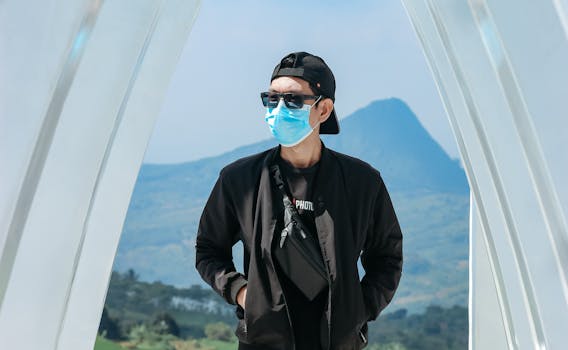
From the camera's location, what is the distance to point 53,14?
1987mm

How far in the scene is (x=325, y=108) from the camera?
289 centimetres

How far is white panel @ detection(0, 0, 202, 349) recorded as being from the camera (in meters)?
1.98

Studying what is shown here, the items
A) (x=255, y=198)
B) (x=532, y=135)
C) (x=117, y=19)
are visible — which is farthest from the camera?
(x=255, y=198)

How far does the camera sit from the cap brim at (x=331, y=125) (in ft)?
9.68

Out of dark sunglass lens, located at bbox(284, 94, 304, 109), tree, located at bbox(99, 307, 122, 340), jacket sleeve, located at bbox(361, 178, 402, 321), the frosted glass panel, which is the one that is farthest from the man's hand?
tree, located at bbox(99, 307, 122, 340)

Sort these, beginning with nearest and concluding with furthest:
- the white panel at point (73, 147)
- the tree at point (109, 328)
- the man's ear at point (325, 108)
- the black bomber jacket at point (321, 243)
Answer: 1. the white panel at point (73, 147)
2. the black bomber jacket at point (321, 243)
3. the man's ear at point (325, 108)
4. the tree at point (109, 328)

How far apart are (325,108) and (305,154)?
220 millimetres

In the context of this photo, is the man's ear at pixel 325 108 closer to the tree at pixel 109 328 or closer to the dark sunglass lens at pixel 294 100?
the dark sunglass lens at pixel 294 100

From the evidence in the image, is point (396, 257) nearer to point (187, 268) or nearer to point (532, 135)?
point (532, 135)

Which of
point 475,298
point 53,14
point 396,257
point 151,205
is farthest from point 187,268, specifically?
point 53,14

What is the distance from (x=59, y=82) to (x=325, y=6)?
10.9 meters

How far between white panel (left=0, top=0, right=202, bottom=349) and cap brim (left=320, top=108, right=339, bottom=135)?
26.8 inches

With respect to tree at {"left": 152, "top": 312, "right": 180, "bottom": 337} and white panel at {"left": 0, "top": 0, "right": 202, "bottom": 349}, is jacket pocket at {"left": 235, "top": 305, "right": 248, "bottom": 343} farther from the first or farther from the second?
tree at {"left": 152, "top": 312, "right": 180, "bottom": 337}

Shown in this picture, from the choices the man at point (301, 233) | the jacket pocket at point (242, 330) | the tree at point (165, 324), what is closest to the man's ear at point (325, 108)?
the man at point (301, 233)
